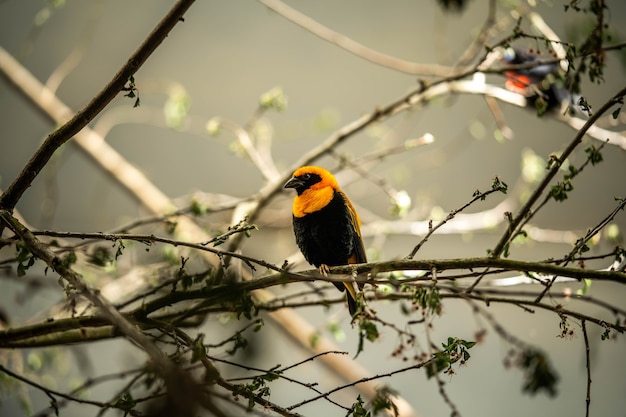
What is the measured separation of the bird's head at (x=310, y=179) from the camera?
198 cm

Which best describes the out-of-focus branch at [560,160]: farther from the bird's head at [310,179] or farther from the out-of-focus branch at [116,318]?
the bird's head at [310,179]

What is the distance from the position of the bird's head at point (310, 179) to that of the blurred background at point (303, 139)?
102 centimetres

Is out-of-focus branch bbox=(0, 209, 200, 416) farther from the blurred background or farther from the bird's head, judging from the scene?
the blurred background

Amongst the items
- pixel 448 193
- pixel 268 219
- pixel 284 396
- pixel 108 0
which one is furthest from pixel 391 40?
pixel 284 396

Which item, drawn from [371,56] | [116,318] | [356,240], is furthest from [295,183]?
→ [116,318]

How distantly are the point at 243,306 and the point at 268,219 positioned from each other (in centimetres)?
201

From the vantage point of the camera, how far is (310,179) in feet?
6.55

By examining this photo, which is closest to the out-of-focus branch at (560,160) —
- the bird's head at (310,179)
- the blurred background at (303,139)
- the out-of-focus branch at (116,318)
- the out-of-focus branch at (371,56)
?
the out-of-focus branch at (116,318)

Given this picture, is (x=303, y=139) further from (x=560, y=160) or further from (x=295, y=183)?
(x=560, y=160)

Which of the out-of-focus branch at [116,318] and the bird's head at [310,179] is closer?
the out-of-focus branch at [116,318]

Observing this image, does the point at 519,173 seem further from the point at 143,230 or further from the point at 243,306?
the point at 243,306

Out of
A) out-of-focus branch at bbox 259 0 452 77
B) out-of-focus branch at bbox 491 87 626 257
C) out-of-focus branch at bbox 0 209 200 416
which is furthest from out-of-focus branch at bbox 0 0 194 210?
out-of-focus branch at bbox 259 0 452 77

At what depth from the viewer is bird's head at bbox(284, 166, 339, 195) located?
1.98 m

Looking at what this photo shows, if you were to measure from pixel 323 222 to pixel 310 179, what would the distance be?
18cm
